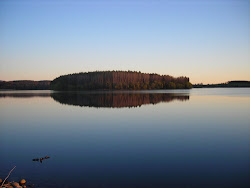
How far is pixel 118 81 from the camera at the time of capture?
17812 cm

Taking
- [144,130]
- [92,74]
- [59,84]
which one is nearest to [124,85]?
[92,74]

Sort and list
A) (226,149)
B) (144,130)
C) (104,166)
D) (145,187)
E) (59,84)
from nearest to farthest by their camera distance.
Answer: (145,187) → (104,166) → (226,149) → (144,130) → (59,84)

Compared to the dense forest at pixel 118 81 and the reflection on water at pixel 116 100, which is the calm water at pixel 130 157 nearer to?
the reflection on water at pixel 116 100

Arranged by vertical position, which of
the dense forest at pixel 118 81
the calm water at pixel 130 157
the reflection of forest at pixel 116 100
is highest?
the dense forest at pixel 118 81

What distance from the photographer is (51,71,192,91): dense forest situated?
175 metres

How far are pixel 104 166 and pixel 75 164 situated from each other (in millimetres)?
1299

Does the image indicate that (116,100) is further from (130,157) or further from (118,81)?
(118,81)

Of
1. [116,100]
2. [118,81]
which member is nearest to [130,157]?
[116,100]

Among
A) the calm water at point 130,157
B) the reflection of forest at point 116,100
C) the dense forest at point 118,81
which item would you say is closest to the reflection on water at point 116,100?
the reflection of forest at point 116,100

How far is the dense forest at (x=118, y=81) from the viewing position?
573ft

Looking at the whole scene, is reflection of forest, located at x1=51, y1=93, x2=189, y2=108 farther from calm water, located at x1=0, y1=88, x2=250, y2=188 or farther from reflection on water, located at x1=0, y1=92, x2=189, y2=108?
calm water, located at x1=0, y1=88, x2=250, y2=188

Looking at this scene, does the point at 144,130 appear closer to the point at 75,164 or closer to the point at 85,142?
the point at 85,142

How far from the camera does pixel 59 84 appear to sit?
620ft

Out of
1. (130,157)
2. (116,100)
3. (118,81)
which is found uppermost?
(118,81)
